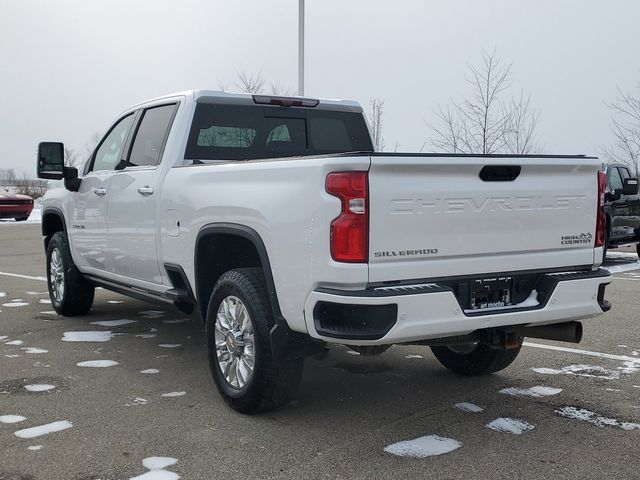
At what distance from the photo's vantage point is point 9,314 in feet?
24.4

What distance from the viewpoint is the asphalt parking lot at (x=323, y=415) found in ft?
11.6

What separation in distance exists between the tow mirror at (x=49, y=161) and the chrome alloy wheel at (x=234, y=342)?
2.94 meters

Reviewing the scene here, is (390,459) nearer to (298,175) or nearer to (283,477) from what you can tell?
(283,477)

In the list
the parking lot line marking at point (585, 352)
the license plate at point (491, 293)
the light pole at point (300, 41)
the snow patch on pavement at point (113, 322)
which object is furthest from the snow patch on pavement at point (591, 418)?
the light pole at point (300, 41)

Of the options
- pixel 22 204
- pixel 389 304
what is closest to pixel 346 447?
pixel 389 304

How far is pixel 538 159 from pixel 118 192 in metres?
3.40

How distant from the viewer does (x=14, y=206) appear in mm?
23438

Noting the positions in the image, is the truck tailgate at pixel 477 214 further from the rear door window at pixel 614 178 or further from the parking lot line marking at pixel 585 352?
the rear door window at pixel 614 178

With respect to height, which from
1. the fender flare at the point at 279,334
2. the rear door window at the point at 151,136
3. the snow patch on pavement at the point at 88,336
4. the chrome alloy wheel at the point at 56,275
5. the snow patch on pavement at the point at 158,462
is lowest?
the snow patch on pavement at the point at 88,336

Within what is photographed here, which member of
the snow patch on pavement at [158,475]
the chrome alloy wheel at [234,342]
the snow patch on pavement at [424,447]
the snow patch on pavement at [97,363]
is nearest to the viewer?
the snow patch on pavement at [158,475]

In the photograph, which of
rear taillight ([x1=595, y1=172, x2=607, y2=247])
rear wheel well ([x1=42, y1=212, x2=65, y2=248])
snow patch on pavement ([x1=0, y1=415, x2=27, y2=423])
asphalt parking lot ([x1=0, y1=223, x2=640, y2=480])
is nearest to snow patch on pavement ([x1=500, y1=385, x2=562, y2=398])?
asphalt parking lot ([x1=0, y1=223, x2=640, y2=480])

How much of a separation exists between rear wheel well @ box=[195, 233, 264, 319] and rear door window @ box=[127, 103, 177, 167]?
108 cm

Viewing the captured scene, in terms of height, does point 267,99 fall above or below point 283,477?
above

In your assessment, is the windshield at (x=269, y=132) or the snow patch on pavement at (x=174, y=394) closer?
the snow patch on pavement at (x=174, y=394)
